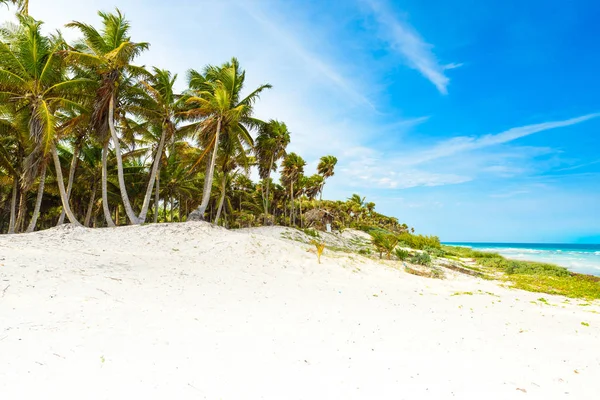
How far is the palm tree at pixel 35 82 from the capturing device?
13844 millimetres

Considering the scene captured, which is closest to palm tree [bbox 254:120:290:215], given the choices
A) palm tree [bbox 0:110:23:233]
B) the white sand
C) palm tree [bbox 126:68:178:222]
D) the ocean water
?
palm tree [bbox 126:68:178:222]

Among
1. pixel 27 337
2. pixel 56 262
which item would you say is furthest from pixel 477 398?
pixel 56 262

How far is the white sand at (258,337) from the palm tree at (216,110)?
1040 centimetres

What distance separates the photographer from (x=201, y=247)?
12.6 meters

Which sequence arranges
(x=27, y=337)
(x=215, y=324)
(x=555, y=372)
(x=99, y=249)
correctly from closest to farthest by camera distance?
(x=27, y=337), (x=555, y=372), (x=215, y=324), (x=99, y=249)

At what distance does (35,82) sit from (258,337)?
1793 cm

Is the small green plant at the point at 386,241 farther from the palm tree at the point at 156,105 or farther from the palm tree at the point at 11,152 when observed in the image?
the palm tree at the point at 11,152

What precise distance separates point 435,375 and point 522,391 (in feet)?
3.42

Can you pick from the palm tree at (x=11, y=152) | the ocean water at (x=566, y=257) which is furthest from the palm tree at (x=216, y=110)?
the ocean water at (x=566, y=257)

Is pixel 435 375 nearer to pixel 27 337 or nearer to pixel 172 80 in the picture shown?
pixel 27 337

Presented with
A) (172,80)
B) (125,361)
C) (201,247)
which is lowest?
(125,361)

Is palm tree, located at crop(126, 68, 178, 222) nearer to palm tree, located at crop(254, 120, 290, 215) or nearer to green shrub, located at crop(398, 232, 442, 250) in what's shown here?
palm tree, located at crop(254, 120, 290, 215)

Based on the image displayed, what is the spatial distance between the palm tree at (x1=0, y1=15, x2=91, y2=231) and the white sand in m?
8.66

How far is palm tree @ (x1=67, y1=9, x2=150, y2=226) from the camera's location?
51.1ft
